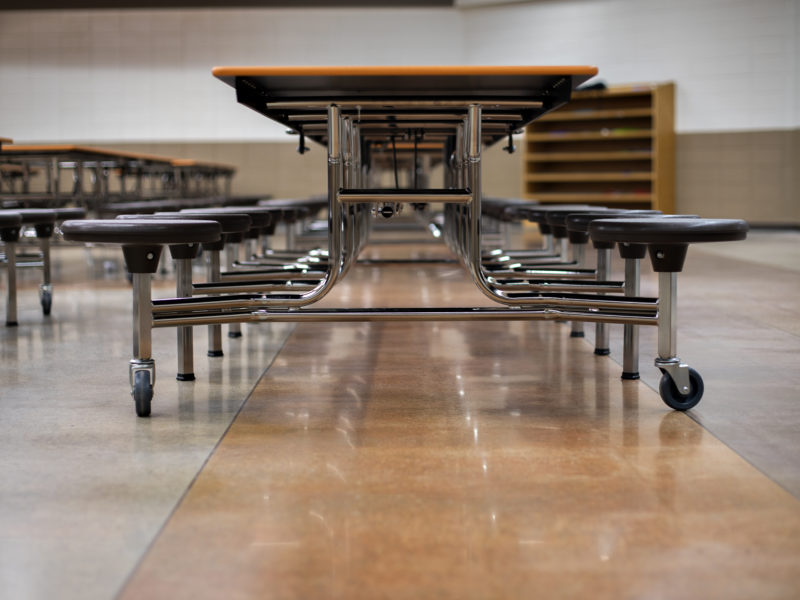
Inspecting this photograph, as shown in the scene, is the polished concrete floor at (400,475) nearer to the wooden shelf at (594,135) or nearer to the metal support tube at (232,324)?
the metal support tube at (232,324)

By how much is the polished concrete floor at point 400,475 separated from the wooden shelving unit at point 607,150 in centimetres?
720

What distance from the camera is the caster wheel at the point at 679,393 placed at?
6.70 ft

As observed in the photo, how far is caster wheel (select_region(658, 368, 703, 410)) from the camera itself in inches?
80.4

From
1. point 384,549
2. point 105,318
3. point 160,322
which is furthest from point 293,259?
point 384,549

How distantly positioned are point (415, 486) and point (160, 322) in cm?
82

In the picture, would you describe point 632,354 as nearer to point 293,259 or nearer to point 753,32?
point 293,259

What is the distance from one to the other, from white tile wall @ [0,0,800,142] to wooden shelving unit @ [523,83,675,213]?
0.82 m

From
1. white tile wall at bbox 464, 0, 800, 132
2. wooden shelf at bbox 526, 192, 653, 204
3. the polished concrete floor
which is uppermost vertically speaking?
white tile wall at bbox 464, 0, 800, 132

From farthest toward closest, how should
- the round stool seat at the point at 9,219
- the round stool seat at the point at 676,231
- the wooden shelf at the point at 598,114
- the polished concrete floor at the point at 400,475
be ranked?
the wooden shelf at the point at 598,114 < the round stool seat at the point at 9,219 < the round stool seat at the point at 676,231 < the polished concrete floor at the point at 400,475

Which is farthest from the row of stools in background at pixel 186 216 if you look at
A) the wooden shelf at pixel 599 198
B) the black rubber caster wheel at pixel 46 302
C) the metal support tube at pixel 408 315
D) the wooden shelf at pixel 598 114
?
the wooden shelf at pixel 598 114

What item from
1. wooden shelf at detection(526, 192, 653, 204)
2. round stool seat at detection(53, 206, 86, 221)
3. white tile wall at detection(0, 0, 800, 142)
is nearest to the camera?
round stool seat at detection(53, 206, 86, 221)

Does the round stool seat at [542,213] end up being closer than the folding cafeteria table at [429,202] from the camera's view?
No

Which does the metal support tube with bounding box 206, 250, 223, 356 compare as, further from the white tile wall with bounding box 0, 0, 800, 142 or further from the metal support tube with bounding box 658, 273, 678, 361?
the white tile wall with bounding box 0, 0, 800, 142

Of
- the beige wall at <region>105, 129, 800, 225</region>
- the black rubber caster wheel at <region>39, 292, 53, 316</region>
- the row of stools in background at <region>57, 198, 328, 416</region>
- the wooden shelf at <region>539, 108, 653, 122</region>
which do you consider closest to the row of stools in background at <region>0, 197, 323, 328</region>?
the black rubber caster wheel at <region>39, 292, 53, 316</region>
